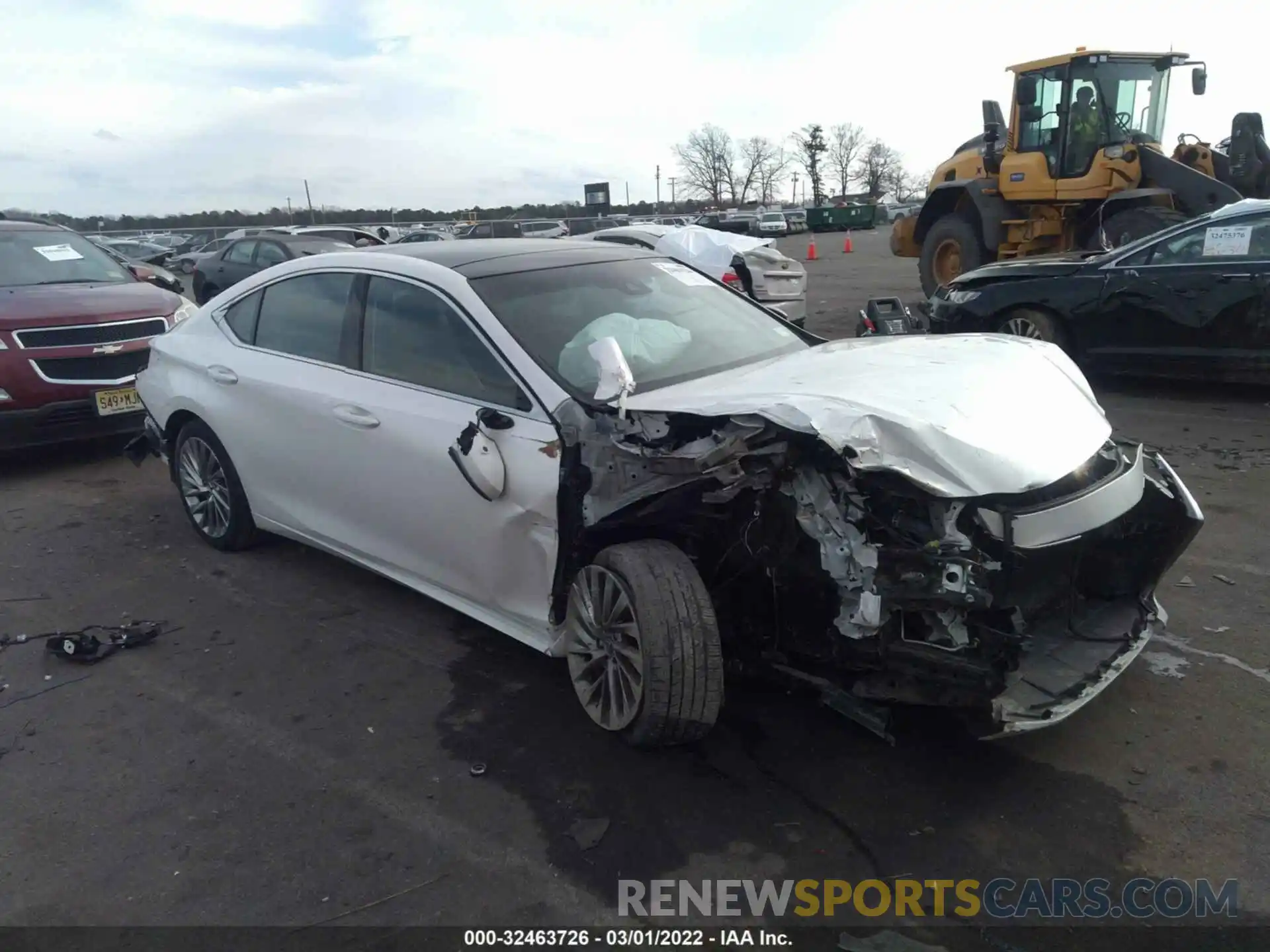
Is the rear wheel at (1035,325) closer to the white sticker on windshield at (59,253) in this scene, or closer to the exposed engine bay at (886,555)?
the exposed engine bay at (886,555)

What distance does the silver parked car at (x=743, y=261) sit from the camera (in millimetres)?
11000

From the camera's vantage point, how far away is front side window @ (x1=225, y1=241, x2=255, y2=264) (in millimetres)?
15750

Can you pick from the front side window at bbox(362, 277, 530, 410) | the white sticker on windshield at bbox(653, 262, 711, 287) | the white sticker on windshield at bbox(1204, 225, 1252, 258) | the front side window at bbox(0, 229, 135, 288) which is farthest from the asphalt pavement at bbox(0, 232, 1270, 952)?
the front side window at bbox(0, 229, 135, 288)

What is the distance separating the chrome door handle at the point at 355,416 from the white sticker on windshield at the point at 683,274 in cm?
154

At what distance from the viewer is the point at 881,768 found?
10.0 feet

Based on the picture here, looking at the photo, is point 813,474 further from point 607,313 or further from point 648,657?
point 607,313

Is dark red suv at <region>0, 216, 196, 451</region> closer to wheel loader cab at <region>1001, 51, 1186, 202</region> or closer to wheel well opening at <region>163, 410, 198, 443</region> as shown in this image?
wheel well opening at <region>163, 410, 198, 443</region>

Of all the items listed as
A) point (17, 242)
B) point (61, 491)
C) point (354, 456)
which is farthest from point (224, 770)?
point (17, 242)

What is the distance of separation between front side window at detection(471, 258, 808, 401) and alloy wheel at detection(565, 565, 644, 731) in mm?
694

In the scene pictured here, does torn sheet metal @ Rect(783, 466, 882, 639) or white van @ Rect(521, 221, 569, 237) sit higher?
white van @ Rect(521, 221, 569, 237)

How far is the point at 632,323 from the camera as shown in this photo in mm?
3885

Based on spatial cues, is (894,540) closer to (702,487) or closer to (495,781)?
(702,487)

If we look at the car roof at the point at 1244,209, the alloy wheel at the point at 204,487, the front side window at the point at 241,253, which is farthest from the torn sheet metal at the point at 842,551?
the front side window at the point at 241,253

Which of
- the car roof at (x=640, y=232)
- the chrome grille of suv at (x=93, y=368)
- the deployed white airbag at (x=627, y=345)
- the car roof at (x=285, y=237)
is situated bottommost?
the chrome grille of suv at (x=93, y=368)
